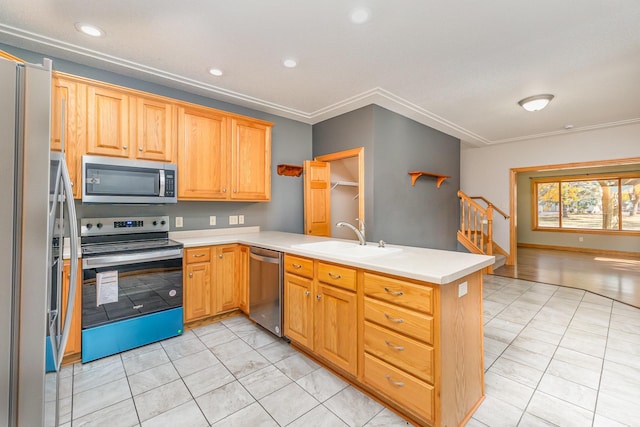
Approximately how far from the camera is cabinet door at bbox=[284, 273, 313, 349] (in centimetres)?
220

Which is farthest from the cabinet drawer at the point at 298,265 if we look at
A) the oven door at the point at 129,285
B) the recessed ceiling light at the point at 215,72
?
the recessed ceiling light at the point at 215,72

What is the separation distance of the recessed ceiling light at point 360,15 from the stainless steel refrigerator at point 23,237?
181 centimetres

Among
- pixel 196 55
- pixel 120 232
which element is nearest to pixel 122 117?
pixel 196 55

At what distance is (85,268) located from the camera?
213 centimetres

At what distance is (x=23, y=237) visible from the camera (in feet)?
2.66

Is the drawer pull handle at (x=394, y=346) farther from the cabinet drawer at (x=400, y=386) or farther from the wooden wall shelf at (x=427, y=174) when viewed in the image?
the wooden wall shelf at (x=427, y=174)

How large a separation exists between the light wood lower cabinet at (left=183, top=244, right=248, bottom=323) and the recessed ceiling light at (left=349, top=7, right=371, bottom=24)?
7.42 ft

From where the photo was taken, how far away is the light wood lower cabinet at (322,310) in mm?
1884

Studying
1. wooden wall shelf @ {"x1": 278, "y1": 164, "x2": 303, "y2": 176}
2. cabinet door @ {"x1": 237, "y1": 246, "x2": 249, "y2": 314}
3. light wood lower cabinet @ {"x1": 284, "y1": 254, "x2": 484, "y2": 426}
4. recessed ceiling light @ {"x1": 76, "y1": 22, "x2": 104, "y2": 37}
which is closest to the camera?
light wood lower cabinet @ {"x1": 284, "y1": 254, "x2": 484, "y2": 426}

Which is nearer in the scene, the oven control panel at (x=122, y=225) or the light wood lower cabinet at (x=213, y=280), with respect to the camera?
the oven control panel at (x=122, y=225)

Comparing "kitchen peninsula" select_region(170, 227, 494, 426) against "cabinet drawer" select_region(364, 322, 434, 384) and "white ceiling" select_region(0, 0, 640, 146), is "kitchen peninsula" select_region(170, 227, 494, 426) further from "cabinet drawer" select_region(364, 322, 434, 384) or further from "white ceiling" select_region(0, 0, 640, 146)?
"white ceiling" select_region(0, 0, 640, 146)

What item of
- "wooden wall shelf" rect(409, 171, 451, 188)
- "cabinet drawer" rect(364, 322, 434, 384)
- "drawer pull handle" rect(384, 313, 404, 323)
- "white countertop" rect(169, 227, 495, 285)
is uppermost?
"wooden wall shelf" rect(409, 171, 451, 188)

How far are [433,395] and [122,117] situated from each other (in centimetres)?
312

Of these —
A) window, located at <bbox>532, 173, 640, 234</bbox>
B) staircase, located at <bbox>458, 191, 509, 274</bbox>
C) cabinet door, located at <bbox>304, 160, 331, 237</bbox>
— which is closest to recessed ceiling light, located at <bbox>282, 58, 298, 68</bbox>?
cabinet door, located at <bbox>304, 160, 331, 237</bbox>
